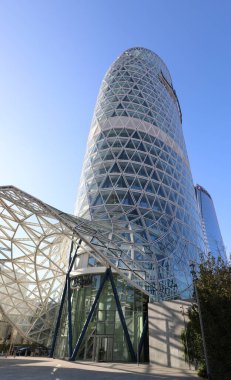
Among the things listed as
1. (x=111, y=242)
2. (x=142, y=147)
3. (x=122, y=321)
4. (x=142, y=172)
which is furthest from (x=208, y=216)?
(x=122, y=321)

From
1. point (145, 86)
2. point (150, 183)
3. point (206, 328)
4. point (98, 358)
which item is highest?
point (145, 86)

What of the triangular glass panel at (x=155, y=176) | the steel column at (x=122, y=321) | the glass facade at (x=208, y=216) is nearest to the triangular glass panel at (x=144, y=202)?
the triangular glass panel at (x=155, y=176)

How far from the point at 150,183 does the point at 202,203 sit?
149 m

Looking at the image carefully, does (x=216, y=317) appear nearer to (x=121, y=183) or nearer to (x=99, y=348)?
(x=99, y=348)

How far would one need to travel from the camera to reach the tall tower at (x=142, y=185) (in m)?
30.4

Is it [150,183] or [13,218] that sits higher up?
[150,183]

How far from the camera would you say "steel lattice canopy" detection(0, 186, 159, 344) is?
25203 millimetres

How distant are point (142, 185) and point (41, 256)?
645 inches

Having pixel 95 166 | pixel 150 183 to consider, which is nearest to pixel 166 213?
pixel 150 183

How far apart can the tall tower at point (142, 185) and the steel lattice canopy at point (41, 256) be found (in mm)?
1928

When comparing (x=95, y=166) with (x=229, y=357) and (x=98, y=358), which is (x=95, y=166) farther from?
A: (x=229, y=357)

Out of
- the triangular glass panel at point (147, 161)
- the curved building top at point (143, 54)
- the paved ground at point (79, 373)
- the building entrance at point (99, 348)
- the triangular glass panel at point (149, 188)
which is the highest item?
the curved building top at point (143, 54)

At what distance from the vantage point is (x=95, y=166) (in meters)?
41.7

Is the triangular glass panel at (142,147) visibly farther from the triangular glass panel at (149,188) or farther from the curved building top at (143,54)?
the curved building top at (143,54)
